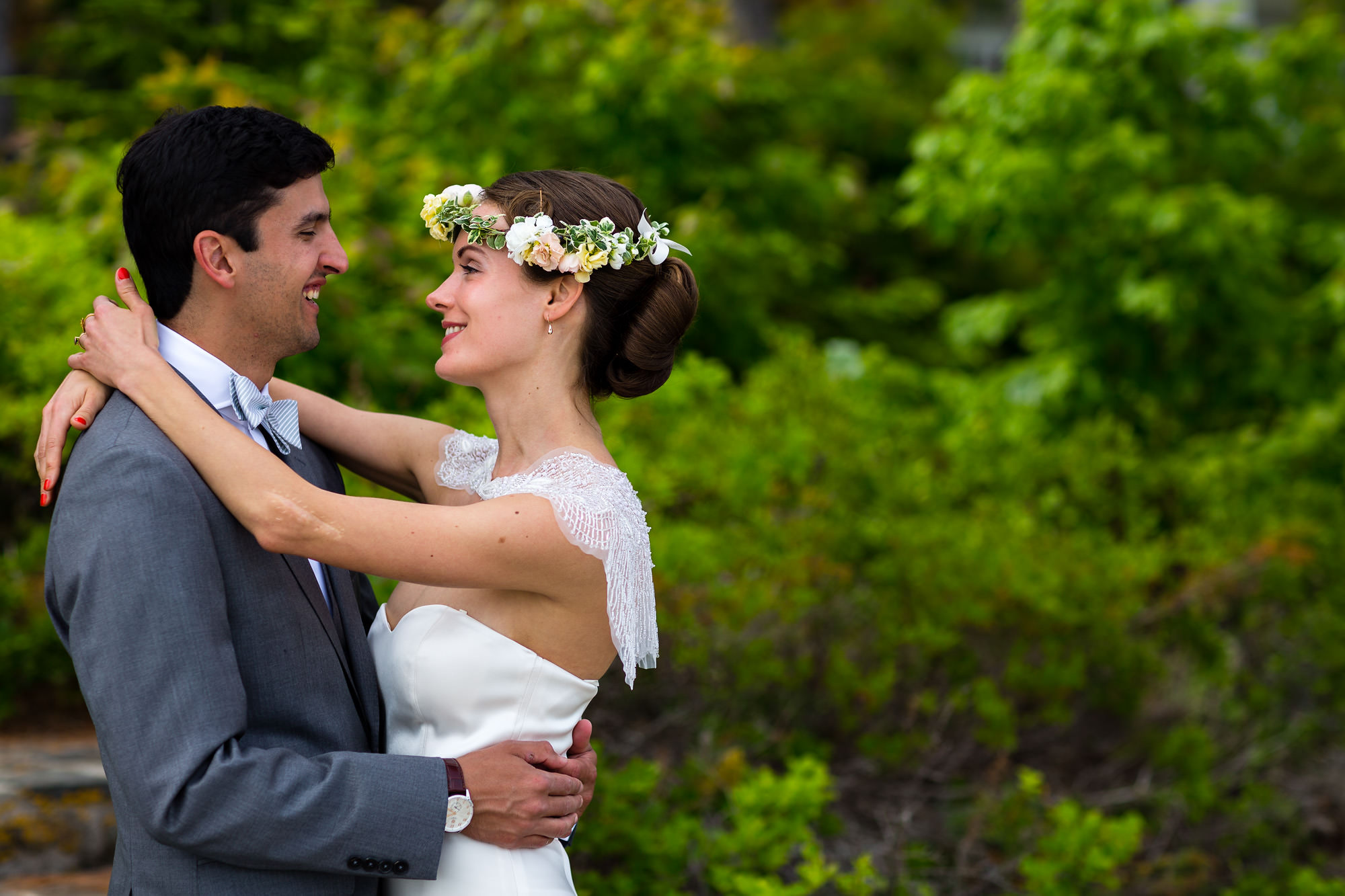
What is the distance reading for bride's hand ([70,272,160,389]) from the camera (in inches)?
80.0

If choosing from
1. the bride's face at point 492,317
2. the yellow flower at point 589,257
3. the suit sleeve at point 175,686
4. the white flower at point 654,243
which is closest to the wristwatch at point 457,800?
the suit sleeve at point 175,686

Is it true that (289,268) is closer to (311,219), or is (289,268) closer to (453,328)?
(311,219)

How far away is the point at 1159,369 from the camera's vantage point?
327 inches

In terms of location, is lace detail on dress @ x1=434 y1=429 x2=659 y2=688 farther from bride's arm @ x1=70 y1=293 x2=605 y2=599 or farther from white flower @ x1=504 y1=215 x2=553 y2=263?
white flower @ x1=504 y1=215 x2=553 y2=263

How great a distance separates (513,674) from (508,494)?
0.35m

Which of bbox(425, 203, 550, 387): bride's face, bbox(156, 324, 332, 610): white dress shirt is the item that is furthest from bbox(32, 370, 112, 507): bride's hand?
bbox(425, 203, 550, 387): bride's face

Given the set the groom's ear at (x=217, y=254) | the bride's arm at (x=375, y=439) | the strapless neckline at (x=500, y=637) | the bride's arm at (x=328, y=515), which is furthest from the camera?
the bride's arm at (x=375, y=439)

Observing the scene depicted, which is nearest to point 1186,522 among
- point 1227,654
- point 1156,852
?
point 1227,654

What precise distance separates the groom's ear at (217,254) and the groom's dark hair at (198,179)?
12 millimetres

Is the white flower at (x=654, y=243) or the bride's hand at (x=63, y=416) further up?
the white flower at (x=654, y=243)

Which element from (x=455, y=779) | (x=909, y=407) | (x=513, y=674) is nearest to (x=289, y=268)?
(x=513, y=674)

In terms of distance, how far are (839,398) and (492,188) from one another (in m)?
4.04

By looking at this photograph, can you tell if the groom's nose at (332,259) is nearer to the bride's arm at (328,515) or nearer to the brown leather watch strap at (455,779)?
the bride's arm at (328,515)

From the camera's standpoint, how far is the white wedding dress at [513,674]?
2250 millimetres
